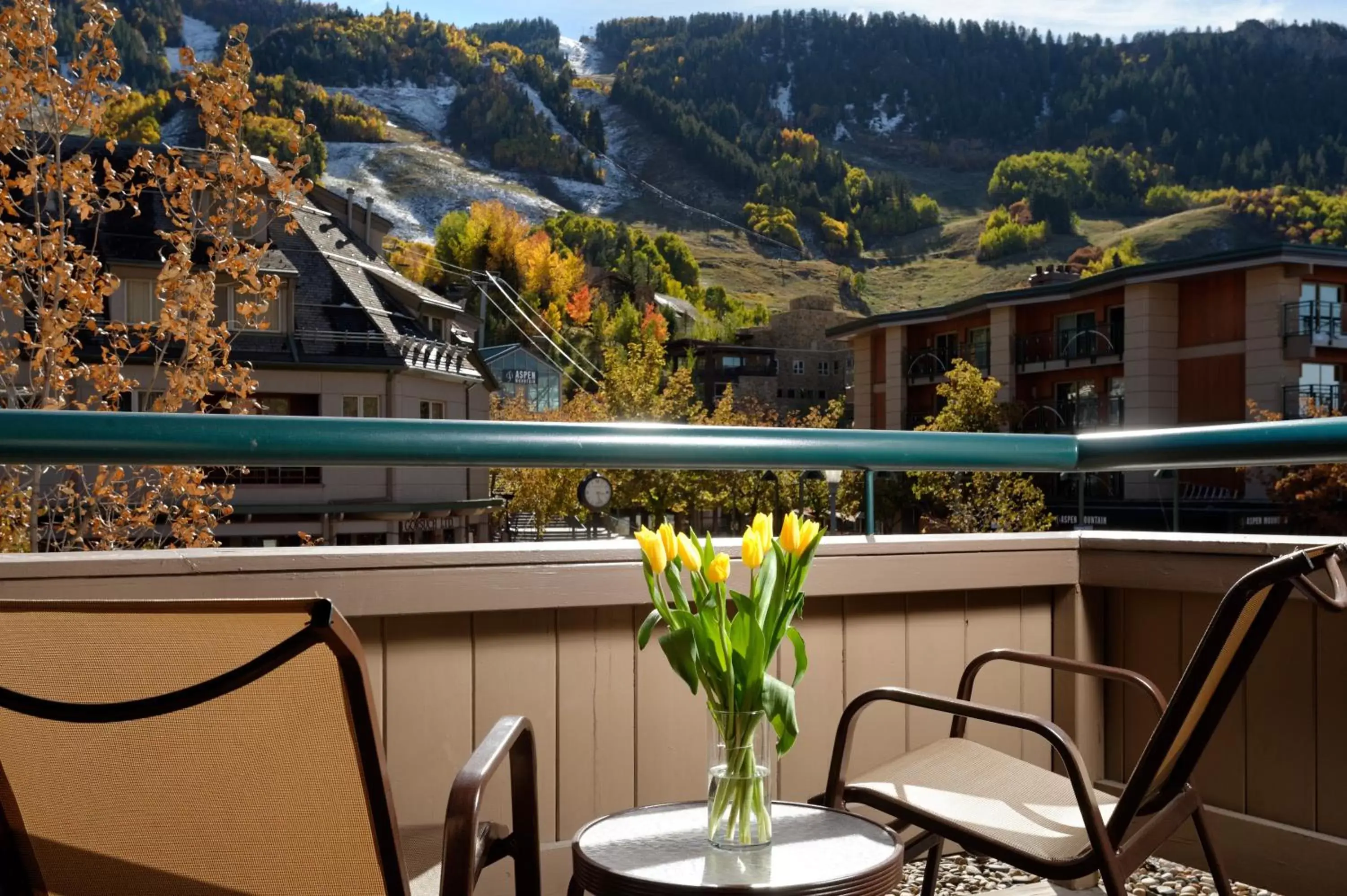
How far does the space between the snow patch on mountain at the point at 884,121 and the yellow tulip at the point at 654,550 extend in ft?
443

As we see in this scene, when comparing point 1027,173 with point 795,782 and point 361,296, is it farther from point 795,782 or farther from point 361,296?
point 795,782

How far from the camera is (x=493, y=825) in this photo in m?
1.43

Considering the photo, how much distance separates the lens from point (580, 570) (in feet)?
6.36

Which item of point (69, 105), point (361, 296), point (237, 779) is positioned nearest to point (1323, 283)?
point (361, 296)

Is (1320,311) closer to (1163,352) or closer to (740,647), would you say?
(1163,352)

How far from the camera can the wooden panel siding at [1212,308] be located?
1325 inches

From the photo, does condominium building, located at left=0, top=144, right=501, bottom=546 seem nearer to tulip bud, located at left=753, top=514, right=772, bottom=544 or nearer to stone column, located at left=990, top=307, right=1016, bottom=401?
stone column, located at left=990, top=307, right=1016, bottom=401

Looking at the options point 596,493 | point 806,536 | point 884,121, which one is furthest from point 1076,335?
point 884,121

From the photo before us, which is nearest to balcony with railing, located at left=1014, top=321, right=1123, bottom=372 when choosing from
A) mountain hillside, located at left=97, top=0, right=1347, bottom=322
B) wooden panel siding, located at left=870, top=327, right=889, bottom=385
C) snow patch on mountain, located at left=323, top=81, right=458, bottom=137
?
wooden panel siding, located at left=870, top=327, right=889, bottom=385

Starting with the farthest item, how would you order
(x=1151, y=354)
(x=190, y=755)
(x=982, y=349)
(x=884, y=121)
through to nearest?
(x=884, y=121), (x=982, y=349), (x=1151, y=354), (x=190, y=755)

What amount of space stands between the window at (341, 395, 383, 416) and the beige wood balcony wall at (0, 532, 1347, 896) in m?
23.9

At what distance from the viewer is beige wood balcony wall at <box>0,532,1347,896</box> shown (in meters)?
1.81

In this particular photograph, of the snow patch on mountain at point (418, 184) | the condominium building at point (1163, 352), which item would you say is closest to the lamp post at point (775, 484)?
the condominium building at point (1163, 352)

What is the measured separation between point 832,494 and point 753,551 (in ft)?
2.99
